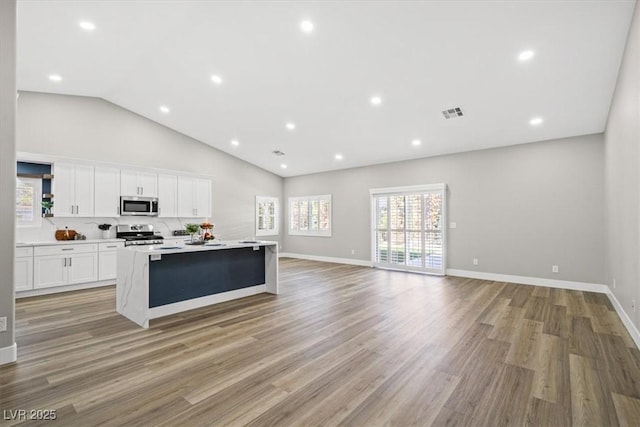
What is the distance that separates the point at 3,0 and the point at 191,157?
5156 mm

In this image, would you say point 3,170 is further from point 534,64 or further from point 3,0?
point 534,64

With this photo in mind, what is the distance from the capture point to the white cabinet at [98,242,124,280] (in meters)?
5.75

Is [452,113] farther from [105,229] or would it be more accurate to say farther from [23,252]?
[23,252]

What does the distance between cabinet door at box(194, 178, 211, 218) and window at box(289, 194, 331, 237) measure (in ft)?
9.68

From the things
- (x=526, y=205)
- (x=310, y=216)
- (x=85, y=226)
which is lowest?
(x=85, y=226)

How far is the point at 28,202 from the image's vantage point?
18.0 ft

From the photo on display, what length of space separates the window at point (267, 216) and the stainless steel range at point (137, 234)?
10.6 ft

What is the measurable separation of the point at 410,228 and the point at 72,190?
700cm

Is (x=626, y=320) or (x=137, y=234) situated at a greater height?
(x=137, y=234)

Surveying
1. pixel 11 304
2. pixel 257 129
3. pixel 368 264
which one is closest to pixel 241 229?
pixel 257 129

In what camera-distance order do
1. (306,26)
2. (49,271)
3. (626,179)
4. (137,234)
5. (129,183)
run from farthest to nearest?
(137,234)
(129,183)
(49,271)
(306,26)
(626,179)

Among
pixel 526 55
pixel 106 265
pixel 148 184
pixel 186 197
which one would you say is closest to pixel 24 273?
pixel 106 265

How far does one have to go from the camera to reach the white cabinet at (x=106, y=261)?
18.9 ft

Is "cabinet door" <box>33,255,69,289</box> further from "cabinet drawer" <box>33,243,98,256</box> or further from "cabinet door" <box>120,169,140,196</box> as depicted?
"cabinet door" <box>120,169,140,196</box>
